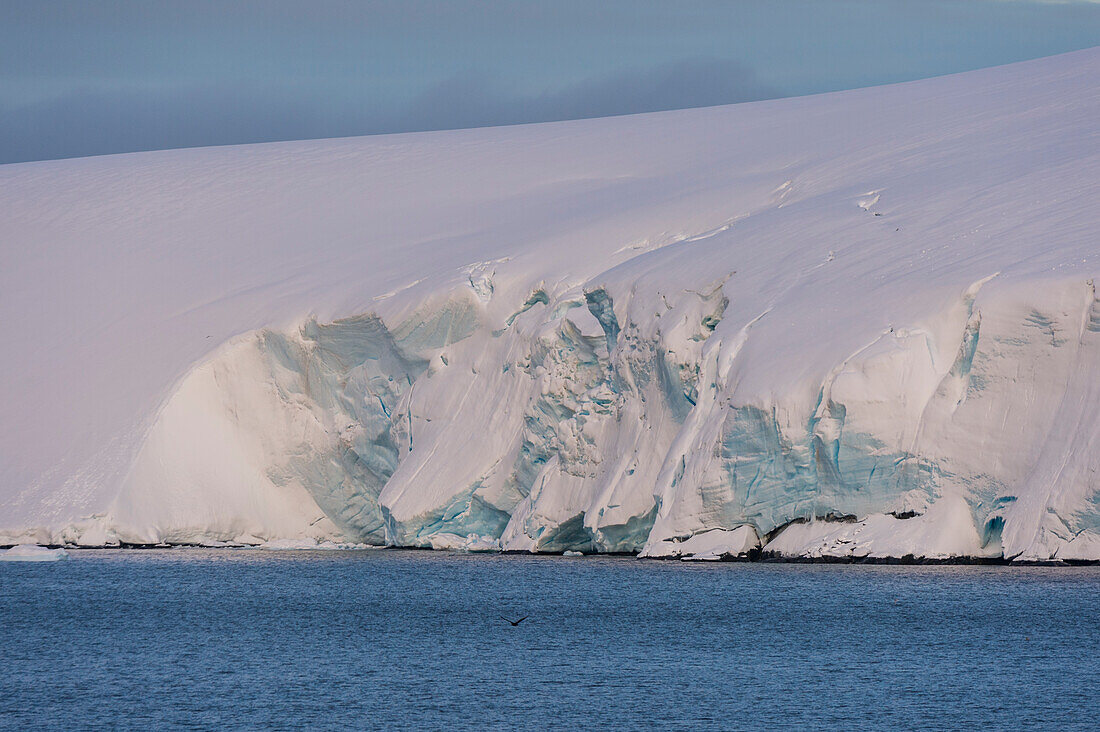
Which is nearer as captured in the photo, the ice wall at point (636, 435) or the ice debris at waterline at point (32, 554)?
the ice wall at point (636, 435)

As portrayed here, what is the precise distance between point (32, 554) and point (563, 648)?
60.0 feet

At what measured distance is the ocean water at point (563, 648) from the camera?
17.7 meters

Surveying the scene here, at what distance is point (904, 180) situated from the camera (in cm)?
3709

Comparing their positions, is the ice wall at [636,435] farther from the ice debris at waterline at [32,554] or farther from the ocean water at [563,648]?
the ice debris at waterline at [32,554]

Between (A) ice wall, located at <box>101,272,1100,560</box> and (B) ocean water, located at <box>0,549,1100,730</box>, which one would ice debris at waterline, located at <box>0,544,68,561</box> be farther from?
(B) ocean water, located at <box>0,549,1100,730</box>

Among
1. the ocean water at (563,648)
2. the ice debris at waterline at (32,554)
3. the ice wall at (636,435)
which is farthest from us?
the ice debris at waterline at (32,554)

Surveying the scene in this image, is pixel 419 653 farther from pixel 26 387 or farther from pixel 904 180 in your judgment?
pixel 26 387

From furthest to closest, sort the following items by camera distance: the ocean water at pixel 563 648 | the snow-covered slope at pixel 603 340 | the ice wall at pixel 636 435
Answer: the snow-covered slope at pixel 603 340, the ice wall at pixel 636 435, the ocean water at pixel 563 648

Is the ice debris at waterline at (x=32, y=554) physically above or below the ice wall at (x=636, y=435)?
below

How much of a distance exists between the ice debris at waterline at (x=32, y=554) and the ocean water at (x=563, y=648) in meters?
3.73

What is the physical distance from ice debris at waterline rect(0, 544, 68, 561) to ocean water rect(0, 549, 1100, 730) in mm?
3734

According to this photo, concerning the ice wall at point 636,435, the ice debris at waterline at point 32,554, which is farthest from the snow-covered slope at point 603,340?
the ice debris at waterline at point 32,554

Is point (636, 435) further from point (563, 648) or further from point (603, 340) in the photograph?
point (563, 648)

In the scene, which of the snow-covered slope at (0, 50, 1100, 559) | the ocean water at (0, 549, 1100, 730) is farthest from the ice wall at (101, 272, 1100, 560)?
the ocean water at (0, 549, 1100, 730)
